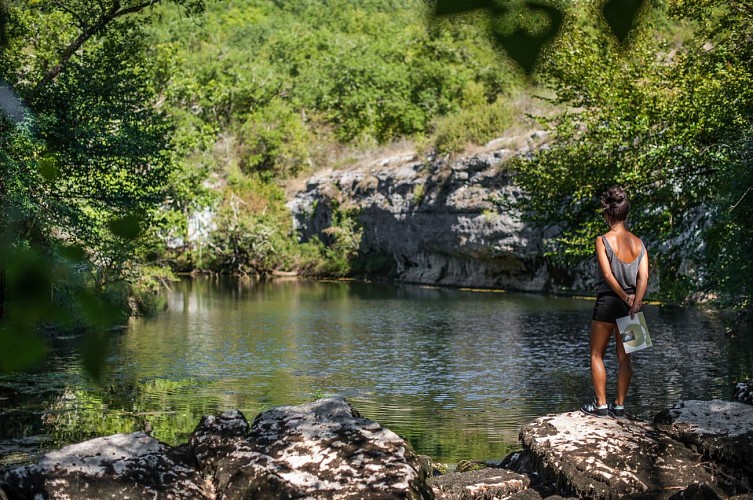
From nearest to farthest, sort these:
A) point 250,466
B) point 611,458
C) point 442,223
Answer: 1. point 250,466
2. point 611,458
3. point 442,223

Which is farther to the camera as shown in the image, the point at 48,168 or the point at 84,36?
the point at 84,36

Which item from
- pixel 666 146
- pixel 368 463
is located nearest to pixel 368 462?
pixel 368 463

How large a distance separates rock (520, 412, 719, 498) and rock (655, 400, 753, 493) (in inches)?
4.8

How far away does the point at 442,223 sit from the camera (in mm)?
36188

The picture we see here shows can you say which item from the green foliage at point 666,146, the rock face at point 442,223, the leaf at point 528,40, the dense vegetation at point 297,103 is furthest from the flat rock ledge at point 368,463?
the dense vegetation at point 297,103

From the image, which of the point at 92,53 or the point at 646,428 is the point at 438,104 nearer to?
the point at 92,53

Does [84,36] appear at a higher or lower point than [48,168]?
higher

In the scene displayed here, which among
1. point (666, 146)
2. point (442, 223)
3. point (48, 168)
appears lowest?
point (48, 168)

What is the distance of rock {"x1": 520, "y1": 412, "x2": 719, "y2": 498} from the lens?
17.8 ft

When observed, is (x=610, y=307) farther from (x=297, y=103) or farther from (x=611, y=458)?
(x=297, y=103)

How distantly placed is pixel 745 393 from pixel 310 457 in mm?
3930

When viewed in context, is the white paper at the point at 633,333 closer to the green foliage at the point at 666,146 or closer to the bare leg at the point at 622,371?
the bare leg at the point at 622,371

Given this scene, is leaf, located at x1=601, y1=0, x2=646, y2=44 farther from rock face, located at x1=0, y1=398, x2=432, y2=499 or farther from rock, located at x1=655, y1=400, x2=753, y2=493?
rock, located at x1=655, y1=400, x2=753, y2=493

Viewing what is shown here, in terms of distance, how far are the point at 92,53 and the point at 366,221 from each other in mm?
23558
